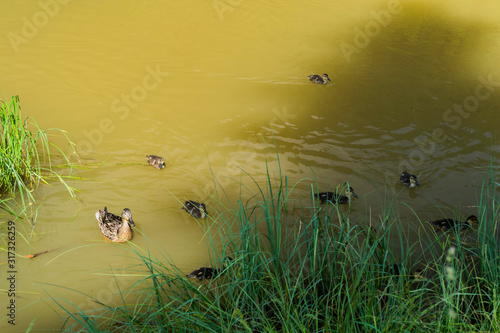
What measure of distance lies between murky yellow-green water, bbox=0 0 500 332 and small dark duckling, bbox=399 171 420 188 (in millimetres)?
77

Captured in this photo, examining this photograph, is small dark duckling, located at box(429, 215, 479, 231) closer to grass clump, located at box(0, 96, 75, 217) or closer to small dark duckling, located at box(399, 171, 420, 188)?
small dark duckling, located at box(399, 171, 420, 188)

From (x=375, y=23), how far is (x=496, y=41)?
6.96ft

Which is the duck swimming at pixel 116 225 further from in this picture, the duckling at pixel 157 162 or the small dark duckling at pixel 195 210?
the duckling at pixel 157 162

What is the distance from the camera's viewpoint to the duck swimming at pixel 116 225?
3.74 metres

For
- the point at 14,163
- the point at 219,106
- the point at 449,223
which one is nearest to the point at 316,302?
the point at 449,223

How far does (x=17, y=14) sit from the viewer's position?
7434 mm

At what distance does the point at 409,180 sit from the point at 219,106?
8.20 ft

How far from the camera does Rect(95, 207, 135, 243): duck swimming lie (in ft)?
12.3

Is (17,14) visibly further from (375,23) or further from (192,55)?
(375,23)

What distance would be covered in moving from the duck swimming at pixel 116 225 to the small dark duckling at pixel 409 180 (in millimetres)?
2688

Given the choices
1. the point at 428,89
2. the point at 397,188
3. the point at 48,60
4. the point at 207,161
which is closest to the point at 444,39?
the point at 428,89

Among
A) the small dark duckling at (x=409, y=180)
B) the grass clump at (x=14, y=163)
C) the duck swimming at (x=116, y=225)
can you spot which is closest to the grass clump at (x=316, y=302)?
the duck swimming at (x=116, y=225)

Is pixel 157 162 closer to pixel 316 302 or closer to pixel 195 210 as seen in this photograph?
pixel 195 210

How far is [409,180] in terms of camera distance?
4.79m
